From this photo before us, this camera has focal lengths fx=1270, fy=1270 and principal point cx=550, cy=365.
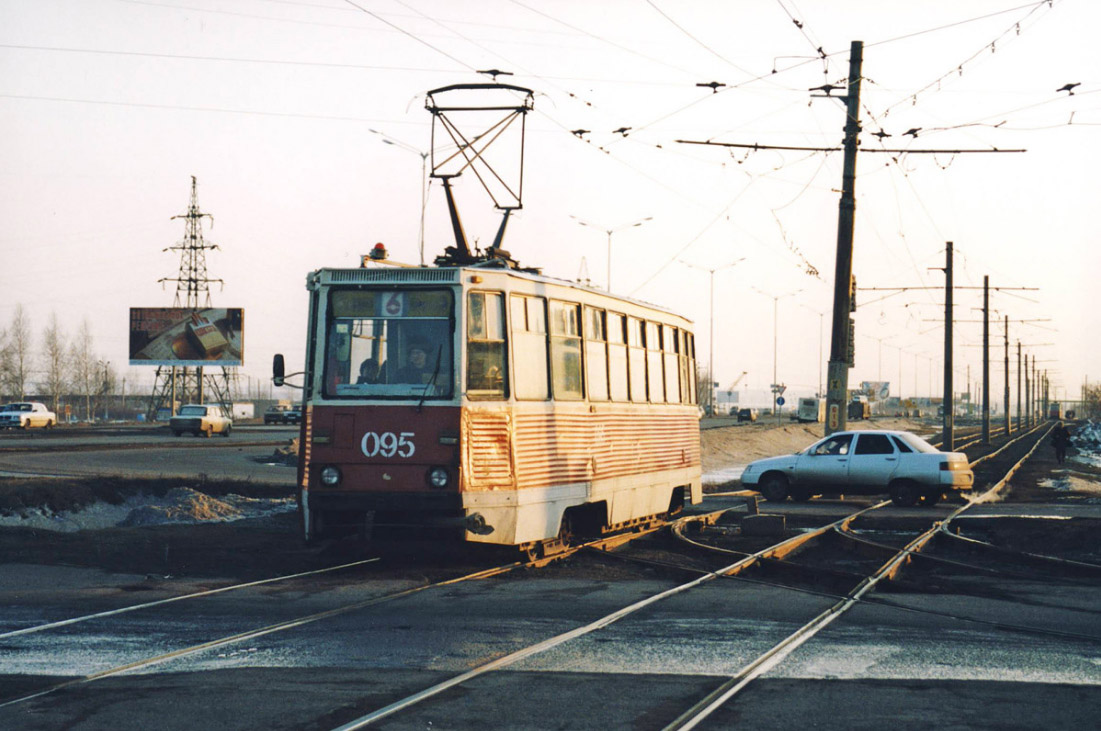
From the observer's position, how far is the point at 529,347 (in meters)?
13.5

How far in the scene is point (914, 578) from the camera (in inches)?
527

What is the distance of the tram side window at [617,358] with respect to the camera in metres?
15.7

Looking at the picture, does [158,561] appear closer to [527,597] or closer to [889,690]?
[527,597]

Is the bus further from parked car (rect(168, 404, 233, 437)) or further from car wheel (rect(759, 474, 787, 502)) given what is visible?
parked car (rect(168, 404, 233, 437))

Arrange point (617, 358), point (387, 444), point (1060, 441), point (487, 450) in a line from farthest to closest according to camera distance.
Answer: point (1060, 441) → point (617, 358) → point (487, 450) → point (387, 444)

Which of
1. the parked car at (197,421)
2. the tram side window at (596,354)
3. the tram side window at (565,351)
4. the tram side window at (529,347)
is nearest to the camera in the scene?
the tram side window at (529,347)

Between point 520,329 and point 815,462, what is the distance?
14.7 m

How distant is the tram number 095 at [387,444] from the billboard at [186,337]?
243 feet

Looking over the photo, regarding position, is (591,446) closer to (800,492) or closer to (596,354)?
(596,354)

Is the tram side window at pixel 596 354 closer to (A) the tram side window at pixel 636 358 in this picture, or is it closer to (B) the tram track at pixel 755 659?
(A) the tram side window at pixel 636 358

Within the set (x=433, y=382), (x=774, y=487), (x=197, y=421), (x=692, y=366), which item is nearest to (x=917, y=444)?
(x=774, y=487)

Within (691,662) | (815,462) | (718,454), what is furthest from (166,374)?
(691,662)

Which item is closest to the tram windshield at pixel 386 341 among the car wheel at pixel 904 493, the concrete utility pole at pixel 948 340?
the car wheel at pixel 904 493

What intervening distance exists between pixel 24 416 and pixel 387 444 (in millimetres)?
64001
